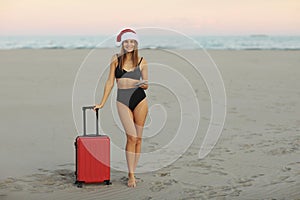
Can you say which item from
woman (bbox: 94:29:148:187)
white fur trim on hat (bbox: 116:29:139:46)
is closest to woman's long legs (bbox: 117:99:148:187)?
woman (bbox: 94:29:148:187)


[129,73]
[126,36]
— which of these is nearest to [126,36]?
[126,36]

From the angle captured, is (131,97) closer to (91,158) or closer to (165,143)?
(91,158)

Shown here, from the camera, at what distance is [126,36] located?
251 inches

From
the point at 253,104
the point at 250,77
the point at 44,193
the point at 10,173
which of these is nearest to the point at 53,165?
the point at 10,173

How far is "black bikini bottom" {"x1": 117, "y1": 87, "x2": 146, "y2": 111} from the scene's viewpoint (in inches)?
254

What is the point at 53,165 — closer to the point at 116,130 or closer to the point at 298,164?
the point at 116,130

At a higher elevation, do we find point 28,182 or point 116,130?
point 116,130

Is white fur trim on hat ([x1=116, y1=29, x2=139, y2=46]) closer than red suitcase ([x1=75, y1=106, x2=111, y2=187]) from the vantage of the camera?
Yes

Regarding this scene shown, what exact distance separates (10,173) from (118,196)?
62.9 inches

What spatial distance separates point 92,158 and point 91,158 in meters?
0.01

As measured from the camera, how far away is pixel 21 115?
1134 cm

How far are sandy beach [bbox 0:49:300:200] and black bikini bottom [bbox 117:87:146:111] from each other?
0.99 metres

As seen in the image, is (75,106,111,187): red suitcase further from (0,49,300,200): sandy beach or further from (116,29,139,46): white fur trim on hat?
(116,29,139,46): white fur trim on hat

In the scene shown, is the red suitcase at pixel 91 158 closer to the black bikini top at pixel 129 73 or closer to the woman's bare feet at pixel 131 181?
the woman's bare feet at pixel 131 181
